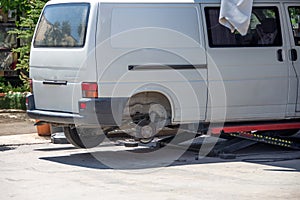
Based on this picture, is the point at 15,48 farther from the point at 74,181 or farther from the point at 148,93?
the point at 74,181

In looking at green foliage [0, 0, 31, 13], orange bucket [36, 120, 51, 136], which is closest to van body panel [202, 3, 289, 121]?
orange bucket [36, 120, 51, 136]

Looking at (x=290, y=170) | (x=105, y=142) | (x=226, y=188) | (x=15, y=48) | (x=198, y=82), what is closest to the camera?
(x=226, y=188)

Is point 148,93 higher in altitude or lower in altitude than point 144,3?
lower

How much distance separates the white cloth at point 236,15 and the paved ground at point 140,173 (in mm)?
1931

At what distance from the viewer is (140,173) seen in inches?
397

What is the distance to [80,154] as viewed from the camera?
1173 centimetres

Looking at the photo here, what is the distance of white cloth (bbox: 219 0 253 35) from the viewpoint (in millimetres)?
10695

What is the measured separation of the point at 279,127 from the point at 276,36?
139 cm

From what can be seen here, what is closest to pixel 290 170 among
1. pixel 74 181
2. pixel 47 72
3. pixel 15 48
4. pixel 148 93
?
pixel 148 93

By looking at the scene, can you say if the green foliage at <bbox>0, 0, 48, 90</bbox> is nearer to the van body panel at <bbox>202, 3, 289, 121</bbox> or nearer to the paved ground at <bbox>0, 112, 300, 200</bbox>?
the paved ground at <bbox>0, 112, 300, 200</bbox>

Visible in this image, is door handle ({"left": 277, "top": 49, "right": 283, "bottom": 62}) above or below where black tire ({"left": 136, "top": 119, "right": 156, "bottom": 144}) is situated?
above

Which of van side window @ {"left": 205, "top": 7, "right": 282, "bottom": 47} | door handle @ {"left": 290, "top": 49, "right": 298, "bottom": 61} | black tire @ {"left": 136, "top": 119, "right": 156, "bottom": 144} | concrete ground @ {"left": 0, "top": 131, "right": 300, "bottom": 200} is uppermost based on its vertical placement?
van side window @ {"left": 205, "top": 7, "right": 282, "bottom": 47}

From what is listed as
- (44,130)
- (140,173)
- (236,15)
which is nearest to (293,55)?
(236,15)

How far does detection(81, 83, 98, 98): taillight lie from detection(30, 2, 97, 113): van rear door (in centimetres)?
7
